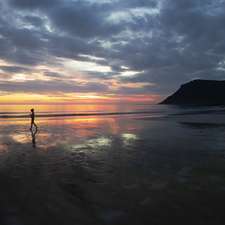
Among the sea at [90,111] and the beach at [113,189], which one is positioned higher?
the sea at [90,111]

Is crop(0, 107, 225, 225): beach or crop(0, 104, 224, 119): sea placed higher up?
crop(0, 104, 224, 119): sea

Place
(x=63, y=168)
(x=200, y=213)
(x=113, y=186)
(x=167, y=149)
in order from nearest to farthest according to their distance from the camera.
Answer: (x=200, y=213) → (x=113, y=186) → (x=63, y=168) → (x=167, y=149)

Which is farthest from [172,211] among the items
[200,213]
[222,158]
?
[222,158]

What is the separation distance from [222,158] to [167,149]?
105 inches

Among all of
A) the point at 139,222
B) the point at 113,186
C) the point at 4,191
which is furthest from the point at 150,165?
the point at 4,191

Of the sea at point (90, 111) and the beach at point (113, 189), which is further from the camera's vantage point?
the sea at point (90, 111)

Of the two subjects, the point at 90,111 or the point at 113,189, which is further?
the point at 90,111

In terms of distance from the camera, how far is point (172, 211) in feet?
12.3

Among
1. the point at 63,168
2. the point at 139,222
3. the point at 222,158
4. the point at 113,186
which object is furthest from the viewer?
the point at 222,158

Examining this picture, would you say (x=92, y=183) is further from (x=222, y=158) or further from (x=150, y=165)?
(x=222, y=158)

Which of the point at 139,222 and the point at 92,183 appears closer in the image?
the point at 139,222

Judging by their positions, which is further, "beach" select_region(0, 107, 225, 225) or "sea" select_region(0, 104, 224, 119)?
"sea" select_region(0, 104, 224, 119)

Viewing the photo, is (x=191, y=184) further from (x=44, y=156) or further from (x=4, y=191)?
(x=44, y=156)

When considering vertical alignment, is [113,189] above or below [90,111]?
below
